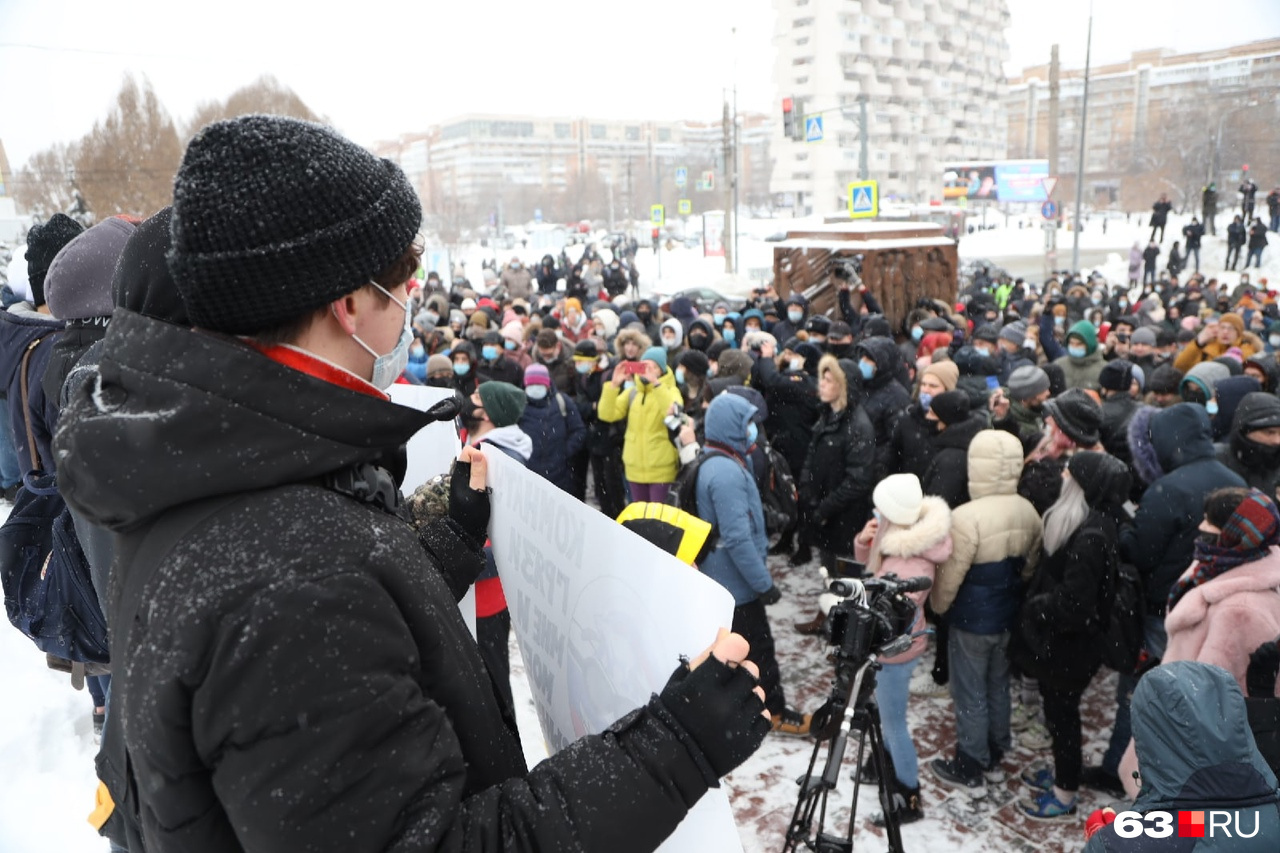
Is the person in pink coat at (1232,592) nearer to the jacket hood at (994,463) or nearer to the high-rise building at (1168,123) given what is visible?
the jacket hood at (994,463)

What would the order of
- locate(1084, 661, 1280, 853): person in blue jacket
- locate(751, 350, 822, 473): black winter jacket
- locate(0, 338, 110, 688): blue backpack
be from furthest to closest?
locate(751, 350, 822, 473): black winter jacket
locate(0, 338, 110, 688): blue backpack
locate(1084, 661, 1280, 853): person in blue jacket

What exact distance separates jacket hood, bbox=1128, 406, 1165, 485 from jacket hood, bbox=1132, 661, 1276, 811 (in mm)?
2931

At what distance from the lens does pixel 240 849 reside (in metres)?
0.96

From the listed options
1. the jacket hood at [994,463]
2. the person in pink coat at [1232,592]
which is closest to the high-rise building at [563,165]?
the jacket hood at [994,463]

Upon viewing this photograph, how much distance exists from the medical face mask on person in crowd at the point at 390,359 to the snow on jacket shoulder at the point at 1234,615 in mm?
2912

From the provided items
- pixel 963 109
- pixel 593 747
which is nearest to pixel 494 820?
pixel 593 747

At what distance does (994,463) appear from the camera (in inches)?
157

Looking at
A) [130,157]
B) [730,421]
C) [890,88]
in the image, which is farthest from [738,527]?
[890,88]

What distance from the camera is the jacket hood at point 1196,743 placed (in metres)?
1.92

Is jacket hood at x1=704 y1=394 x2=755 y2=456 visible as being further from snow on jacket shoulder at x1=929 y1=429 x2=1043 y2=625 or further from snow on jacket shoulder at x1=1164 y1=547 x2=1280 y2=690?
snow on jacket shoulder at x1=1164 y1=547 x2=1280 y2=690

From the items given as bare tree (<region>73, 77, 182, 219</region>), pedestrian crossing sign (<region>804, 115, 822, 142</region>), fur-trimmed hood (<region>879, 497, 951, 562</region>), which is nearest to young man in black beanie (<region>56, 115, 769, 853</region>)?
fur-trimmed hood (<region>879, 497, 951, 562</region>)

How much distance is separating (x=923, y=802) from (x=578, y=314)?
879 cm

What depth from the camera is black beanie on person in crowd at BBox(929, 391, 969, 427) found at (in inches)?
191

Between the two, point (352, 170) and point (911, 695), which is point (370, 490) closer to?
point (352, 170)
